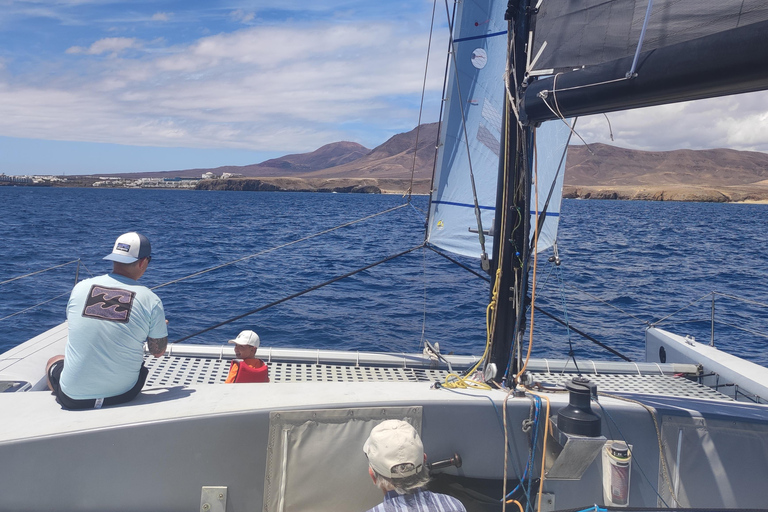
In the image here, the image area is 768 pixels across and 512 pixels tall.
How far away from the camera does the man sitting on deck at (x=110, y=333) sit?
2.89 meters

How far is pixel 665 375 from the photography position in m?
5.33

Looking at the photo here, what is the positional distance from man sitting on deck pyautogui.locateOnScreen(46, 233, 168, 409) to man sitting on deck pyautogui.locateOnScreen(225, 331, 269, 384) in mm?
1083

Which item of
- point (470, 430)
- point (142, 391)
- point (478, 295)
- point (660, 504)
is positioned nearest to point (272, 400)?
point (142, 391)

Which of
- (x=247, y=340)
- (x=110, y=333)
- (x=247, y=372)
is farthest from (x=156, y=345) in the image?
(x=247, y=340)

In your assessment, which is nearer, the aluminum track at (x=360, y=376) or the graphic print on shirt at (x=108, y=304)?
the graphic print on shirt at (x=108, y=304)

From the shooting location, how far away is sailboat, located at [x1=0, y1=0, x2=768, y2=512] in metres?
2.66

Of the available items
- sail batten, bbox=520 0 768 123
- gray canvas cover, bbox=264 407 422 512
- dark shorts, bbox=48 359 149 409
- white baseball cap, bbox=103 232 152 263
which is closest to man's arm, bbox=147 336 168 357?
dark shorts, bbox=48 359 149 409

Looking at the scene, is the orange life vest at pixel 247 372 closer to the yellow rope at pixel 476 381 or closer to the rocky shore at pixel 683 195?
the yellow rope at pixel 476 381

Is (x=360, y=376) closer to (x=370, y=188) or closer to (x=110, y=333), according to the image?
(x=110, y=333)

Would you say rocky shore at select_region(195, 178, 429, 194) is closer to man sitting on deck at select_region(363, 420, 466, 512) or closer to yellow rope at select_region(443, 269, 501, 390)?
yellow rope at select_region(443, 269, 501, 390)

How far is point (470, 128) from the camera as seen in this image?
6.50 m

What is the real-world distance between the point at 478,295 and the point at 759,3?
40.2ft

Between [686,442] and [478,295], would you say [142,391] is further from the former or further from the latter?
[478,295]

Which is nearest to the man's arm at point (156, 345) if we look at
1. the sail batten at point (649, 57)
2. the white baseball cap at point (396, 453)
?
the white baseball cap at point (396, 453)
